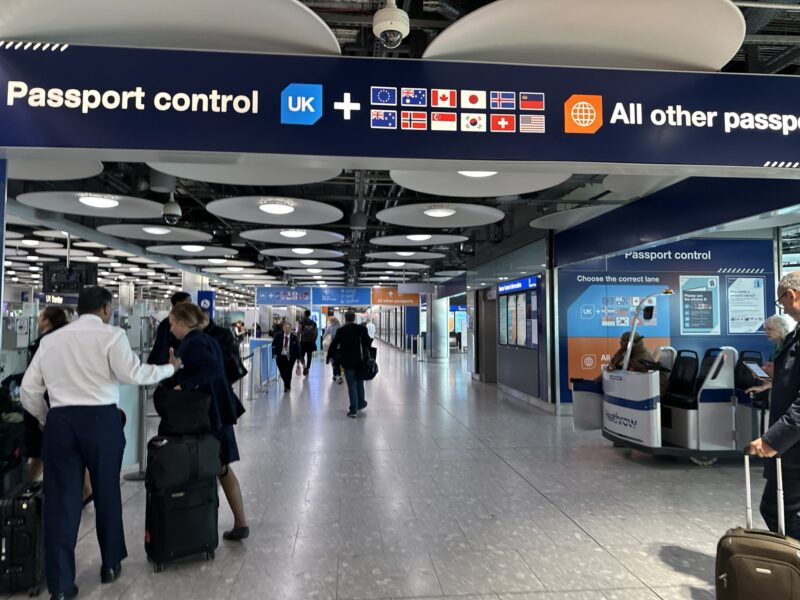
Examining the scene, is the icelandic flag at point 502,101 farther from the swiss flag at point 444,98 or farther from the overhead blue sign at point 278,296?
the overhead blue sign at point 278,296

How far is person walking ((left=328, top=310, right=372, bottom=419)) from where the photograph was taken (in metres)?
7.81

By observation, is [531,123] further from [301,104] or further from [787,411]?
[787,411]

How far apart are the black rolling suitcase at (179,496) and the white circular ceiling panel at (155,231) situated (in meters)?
7.90

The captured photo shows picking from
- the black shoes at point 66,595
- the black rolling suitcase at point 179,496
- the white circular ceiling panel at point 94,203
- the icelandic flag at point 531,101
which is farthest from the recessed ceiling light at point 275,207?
the black shoes at point 66,595

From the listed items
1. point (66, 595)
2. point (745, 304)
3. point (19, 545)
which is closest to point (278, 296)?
point (745, 304)

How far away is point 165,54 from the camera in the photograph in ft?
8.29

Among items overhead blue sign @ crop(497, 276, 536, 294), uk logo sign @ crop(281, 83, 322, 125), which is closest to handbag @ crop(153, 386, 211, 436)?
uk logo sign @ crop(281, 83, 322, 125)

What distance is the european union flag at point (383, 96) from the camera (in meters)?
2.61

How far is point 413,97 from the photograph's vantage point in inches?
103

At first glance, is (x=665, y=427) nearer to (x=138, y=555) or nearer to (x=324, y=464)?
(x=324, y=464)

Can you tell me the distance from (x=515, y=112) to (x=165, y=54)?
1790 millimetres

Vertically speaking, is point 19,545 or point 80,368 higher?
point 80,368

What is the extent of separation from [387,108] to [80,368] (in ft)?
6.81

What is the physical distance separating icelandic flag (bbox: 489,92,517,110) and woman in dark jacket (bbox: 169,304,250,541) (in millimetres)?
2139
